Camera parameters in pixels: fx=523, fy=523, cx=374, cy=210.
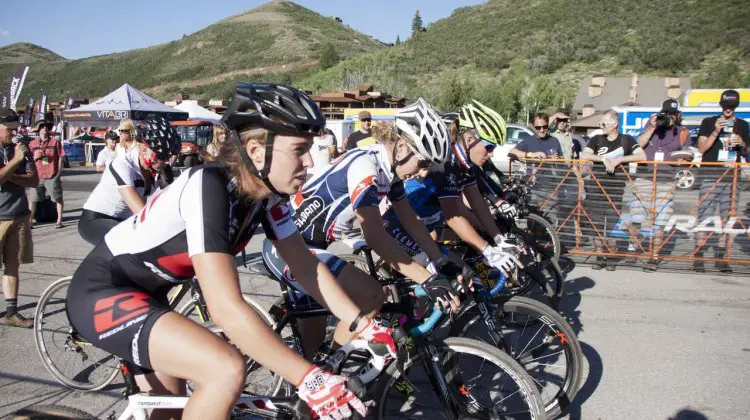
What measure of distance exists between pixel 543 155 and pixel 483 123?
321 cm

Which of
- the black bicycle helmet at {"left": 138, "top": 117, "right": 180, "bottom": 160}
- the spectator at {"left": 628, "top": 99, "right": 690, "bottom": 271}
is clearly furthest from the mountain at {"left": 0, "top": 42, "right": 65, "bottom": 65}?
the spectator at {"left": 628, "top": 99, "right": 690, "bottom": 271}

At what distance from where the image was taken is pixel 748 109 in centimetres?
1609

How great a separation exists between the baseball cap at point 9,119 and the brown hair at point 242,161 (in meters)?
4.39

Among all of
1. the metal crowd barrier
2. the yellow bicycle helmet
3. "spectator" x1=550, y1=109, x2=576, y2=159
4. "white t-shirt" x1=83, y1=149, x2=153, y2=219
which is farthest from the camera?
"spectator" x1=550, y1=109, x2=576, y2=159

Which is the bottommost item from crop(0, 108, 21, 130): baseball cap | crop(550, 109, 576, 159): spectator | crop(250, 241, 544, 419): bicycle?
crop(250, 241, 544, 419): bicycle

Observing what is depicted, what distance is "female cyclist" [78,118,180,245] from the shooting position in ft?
14.3

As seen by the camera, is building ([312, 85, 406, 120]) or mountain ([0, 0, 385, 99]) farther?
mountain ([0, 0, 385, 99])

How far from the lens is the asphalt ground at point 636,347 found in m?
3.73

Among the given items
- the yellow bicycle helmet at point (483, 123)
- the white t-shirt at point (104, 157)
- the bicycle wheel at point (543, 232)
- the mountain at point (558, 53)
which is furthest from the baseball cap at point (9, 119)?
the mountain at point (558, 53)

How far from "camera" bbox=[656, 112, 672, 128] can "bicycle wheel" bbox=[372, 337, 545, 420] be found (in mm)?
6588

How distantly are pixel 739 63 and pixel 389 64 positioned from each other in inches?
1614

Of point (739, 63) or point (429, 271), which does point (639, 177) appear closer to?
point (429, 271)

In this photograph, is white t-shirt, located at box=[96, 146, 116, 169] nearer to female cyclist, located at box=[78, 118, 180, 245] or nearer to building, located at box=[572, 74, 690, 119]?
female cyclist, located at box=[78, 118, 180, 245]

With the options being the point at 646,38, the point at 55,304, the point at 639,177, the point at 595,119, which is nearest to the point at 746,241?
the point at 639,177
